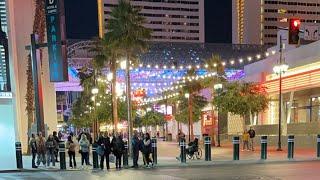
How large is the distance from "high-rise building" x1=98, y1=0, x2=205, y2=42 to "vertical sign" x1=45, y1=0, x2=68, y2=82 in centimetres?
10371

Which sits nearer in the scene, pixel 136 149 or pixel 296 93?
pixel 136 149

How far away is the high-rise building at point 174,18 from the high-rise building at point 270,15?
22348 millimetres

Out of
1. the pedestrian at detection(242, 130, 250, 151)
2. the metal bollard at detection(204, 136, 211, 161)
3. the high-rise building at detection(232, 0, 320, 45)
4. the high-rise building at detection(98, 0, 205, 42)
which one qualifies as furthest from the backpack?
the high-rise building at detection(98, 0, 205, 42)

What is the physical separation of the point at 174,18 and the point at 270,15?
1936 inches

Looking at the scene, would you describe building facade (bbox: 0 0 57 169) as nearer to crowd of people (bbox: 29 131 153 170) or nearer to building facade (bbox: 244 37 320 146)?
crowd of people (bbox: 29 131 153 170)

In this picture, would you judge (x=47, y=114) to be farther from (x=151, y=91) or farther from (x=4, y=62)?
(x=151, y=91)

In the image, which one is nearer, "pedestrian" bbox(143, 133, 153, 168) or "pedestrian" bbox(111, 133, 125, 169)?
"pedestrian" bbox(111, 133, 125, 169)

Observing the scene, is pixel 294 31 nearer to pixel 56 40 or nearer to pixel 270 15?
pixel 56 40

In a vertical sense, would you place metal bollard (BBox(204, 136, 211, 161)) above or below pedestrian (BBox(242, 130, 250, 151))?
above

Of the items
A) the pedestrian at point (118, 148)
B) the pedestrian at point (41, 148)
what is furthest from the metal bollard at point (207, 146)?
the pedestrian at point (41, 148)

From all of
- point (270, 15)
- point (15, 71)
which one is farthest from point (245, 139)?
point (270, 15)

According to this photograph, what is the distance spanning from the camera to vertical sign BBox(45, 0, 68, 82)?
896 inches

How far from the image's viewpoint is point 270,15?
111 m

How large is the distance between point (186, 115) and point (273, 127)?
14644mm
